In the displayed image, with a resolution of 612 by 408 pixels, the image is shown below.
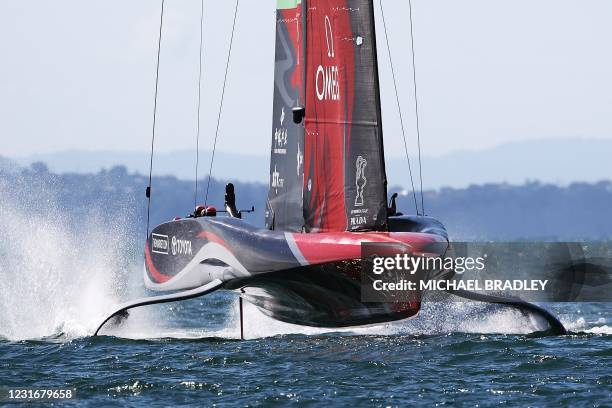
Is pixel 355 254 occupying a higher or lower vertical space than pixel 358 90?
lower

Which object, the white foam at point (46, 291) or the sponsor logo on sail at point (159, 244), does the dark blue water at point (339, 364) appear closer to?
the white foam at point (46, 291)

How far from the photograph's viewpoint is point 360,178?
55.1 feet

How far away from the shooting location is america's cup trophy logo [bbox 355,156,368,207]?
1675cm

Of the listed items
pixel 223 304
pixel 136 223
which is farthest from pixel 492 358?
pixel 136 223

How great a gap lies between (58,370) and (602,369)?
6117 mm

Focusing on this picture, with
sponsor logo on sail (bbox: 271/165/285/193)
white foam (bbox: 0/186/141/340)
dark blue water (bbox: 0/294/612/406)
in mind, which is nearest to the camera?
dark blue water (bbox: 0/294/612/406)

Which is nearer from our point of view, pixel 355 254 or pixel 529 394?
pixel 529 394

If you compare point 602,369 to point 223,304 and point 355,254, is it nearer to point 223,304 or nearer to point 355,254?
point 355,254

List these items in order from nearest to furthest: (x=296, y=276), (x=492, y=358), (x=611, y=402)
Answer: (x=611, y=402), (x=492, y=358), (x=296, y=276)

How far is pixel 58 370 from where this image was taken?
14.2 metres

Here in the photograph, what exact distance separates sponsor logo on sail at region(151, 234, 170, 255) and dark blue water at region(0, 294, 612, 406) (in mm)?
1266

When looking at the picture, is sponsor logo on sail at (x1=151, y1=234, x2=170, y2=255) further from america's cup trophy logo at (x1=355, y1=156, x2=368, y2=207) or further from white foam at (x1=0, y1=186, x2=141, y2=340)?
america's cup trophy logo at (x1=355, y1=156, x2=368, y2=207)

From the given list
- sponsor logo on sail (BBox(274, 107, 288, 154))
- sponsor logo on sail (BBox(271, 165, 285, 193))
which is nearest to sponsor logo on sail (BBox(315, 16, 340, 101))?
sponsor logo on sail (BBox(271, 165, 285, 193))

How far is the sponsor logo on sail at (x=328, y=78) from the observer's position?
1675 centimetres
